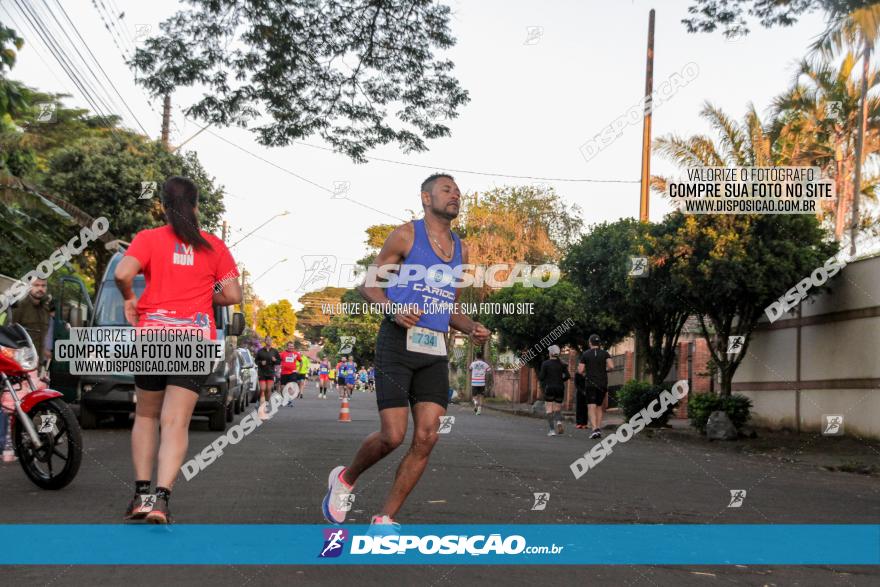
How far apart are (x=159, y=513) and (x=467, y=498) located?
293 cm

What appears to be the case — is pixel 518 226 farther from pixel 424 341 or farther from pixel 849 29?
pixel 424 341

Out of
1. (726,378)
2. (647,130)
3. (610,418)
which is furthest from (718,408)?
(610,418)

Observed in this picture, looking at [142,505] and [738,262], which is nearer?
[142,505]

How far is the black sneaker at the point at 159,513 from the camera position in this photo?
17.0 ft

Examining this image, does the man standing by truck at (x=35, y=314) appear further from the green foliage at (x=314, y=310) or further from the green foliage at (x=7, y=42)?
the green foliage at (x=314, y=310)

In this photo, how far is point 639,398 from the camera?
20.7 meters

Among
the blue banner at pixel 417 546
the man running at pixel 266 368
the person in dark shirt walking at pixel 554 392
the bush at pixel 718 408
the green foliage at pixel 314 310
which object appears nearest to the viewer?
the blue banner at pixel 417 546

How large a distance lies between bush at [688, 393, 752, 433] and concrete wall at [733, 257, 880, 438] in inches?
39.9

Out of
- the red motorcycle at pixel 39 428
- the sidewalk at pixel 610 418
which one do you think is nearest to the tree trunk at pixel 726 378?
the sidewalk at pixel 610 418

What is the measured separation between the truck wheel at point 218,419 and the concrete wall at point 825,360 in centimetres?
964

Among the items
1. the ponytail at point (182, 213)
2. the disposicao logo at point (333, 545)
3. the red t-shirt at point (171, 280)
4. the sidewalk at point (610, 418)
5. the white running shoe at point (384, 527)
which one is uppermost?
the ponytail at point (182, 213)

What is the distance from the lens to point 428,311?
527cm

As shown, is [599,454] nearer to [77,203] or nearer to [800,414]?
[800,414]

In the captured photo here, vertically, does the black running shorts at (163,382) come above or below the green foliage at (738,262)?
below
